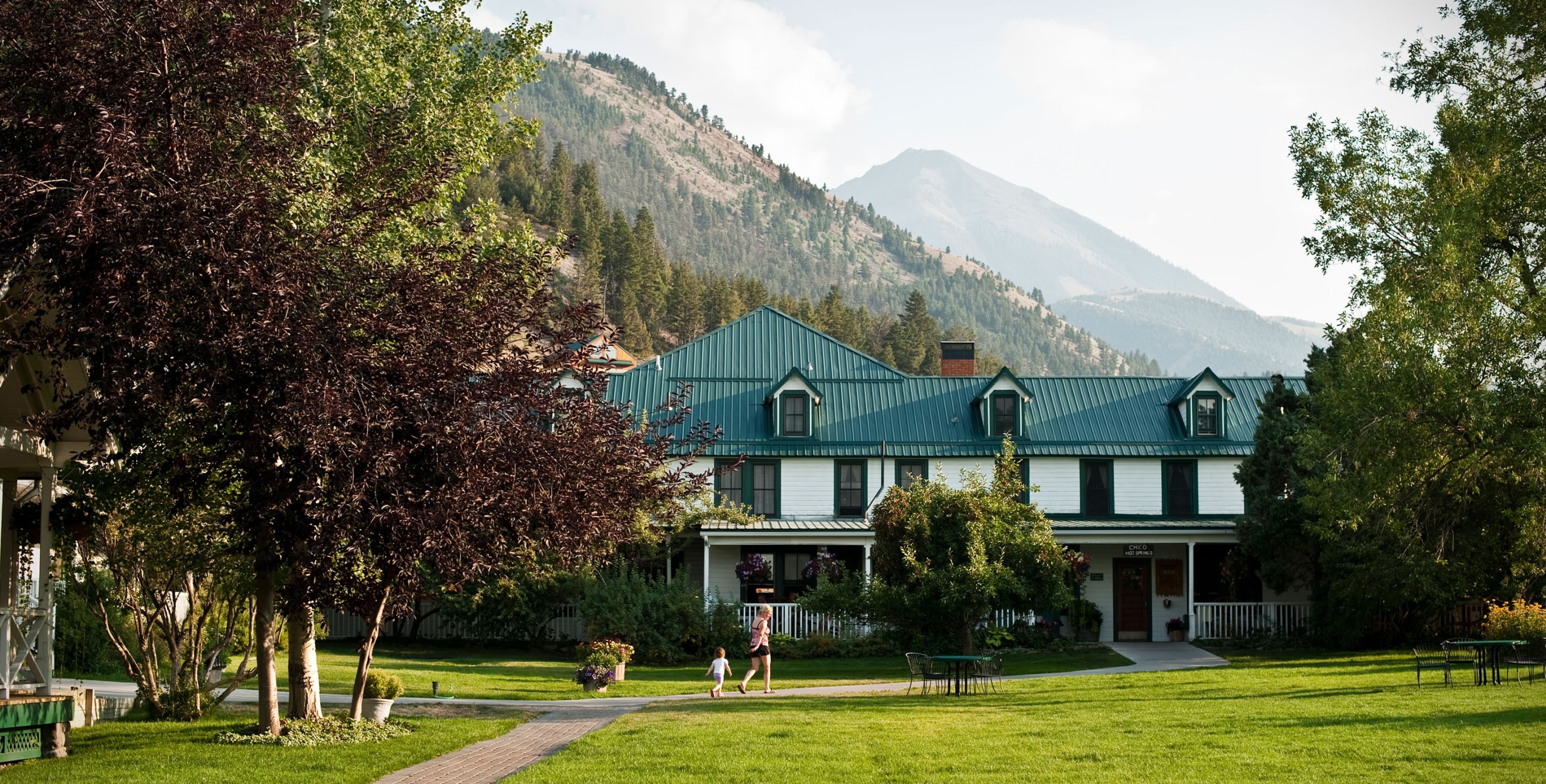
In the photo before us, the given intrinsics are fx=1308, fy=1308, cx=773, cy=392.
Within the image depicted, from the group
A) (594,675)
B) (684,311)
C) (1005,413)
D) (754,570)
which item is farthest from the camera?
(684,311)

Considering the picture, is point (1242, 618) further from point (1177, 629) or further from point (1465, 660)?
point (1465, 660)

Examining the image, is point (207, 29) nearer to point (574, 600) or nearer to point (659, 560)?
point (574, 600)

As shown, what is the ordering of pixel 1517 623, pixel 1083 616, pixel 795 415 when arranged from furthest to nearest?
pixel 795 415
pixel 1083 616
pixel 1517 623

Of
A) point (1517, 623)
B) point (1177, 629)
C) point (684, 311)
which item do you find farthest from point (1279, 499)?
point (684, 311)

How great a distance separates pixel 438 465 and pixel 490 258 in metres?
2.93

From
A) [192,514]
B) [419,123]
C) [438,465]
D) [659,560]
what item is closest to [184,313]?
A: [438,465]

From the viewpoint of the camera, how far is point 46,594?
14477mm

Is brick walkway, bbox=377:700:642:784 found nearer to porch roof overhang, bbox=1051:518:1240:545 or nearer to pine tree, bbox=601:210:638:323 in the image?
porch roof overhang, bbox=1051:518:1240:545

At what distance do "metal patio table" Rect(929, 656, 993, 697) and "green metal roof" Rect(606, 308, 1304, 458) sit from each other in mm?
14870

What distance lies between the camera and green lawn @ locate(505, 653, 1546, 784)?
40.0 ft

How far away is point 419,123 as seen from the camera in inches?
783

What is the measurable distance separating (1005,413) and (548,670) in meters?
16.4

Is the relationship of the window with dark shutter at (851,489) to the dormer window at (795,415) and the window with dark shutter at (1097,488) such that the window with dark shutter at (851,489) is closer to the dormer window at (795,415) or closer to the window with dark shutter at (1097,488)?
the dormer window at (795,415)

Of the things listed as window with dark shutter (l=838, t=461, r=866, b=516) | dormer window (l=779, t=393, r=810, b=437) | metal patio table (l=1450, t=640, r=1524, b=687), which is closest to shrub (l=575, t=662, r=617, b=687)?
metal patio table (l=1450, t=640, r=1524, b=687)
